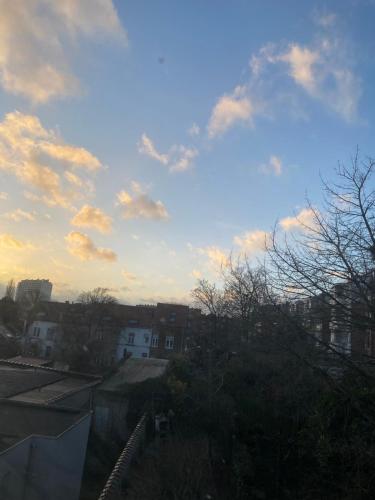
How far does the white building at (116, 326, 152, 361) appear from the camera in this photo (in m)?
51.3

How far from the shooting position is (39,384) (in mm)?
19156

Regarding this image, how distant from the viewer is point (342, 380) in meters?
10.5

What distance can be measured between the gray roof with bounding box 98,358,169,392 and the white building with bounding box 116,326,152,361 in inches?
895

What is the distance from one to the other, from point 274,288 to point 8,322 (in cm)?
5811

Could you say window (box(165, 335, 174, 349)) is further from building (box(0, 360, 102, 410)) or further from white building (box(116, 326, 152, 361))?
building (box(0, 360, 102, 410))

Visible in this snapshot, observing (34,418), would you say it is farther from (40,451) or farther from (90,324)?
(90,324)

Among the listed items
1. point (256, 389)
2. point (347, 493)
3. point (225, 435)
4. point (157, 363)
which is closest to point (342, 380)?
point (347, 493)

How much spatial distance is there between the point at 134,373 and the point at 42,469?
14896mm

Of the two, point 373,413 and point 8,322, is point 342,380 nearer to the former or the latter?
point 373,413

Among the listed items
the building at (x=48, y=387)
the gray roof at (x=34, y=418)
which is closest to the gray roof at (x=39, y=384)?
the building at (x=48, y=387)

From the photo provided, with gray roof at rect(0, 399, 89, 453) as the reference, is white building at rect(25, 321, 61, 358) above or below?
above

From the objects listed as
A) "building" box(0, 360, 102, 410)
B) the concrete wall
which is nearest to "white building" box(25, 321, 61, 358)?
"building" box(0, 360, 102, 410)

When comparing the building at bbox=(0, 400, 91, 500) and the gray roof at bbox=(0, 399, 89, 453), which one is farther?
the gray roof at bbox=(0, 399, 89, 453)

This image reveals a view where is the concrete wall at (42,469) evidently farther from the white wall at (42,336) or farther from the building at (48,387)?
the white wall at (42,336)
